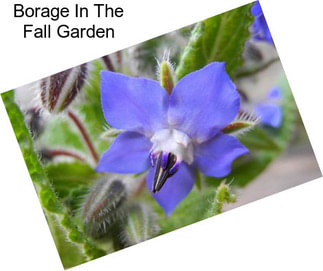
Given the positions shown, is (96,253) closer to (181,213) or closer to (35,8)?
(181,213)

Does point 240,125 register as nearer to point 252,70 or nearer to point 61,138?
point 252,70

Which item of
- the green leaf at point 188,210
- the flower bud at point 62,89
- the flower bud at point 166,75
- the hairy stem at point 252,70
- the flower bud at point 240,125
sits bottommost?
the green leaf at point 188,210

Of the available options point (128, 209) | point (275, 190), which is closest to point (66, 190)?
point (128, 209)

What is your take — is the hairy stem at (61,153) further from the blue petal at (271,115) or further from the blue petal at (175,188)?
the blue petal at (271,115)

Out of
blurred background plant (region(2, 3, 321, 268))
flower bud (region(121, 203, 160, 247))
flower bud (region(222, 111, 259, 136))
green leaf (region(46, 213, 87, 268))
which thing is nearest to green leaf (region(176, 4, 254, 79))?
blurred background plant (region(2, 3, 321, 268))

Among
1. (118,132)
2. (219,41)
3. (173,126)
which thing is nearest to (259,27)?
(219,41)

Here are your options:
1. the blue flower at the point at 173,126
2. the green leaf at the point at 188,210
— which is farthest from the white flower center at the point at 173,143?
the green leaf at the point at 188,210
